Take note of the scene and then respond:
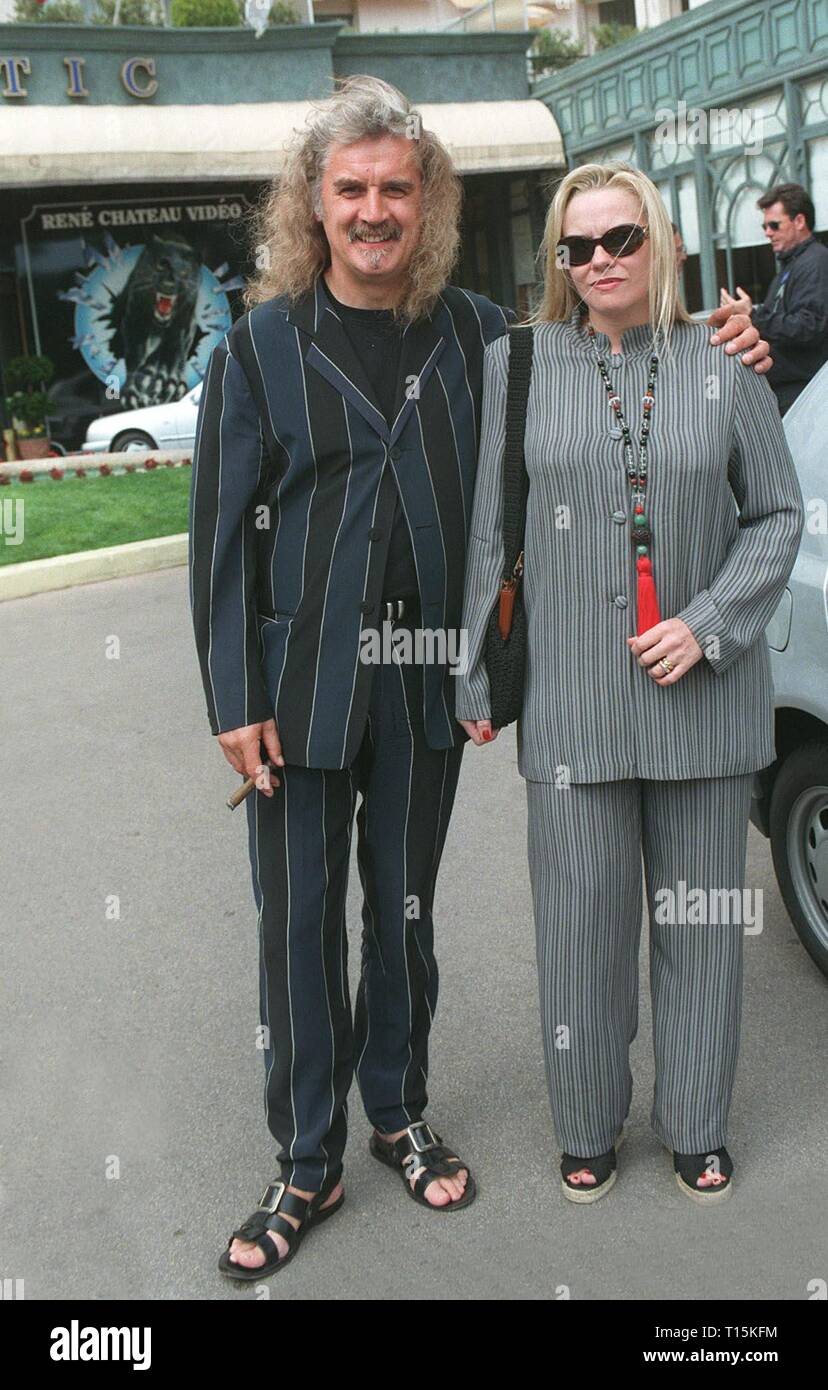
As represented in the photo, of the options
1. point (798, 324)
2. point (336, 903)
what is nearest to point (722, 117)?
point (798, 324)

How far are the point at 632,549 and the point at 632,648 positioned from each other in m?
0.19

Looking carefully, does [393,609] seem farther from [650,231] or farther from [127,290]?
[127,290]

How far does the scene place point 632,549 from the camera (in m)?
2.96

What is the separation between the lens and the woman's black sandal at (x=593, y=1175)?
3.21 meters

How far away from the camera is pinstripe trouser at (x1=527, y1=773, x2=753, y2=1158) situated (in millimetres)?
3098

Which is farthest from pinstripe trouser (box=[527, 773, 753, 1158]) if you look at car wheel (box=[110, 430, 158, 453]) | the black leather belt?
car wheel (box=[110, 430, 158, 453])

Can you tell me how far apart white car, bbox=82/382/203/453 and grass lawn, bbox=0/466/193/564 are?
6262 millimetres

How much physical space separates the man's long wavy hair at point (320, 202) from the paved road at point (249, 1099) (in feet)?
6.12

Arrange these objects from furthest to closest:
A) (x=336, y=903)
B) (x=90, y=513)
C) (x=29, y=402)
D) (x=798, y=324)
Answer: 1. (x=29, y=402)
2. (x=90, y=513)
3. (x=798, y=324)
4. (x=336, y=903)

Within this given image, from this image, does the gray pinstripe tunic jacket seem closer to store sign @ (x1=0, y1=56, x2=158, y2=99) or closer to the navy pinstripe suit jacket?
the navy pinstripe suit jacket
